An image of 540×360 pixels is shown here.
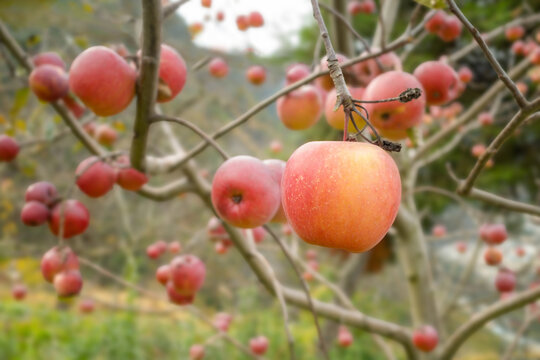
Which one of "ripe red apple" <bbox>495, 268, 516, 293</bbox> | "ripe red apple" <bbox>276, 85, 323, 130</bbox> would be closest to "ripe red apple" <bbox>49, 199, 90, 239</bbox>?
"ripe red apple" <bbox>276, 85, 323, 130</bbox>

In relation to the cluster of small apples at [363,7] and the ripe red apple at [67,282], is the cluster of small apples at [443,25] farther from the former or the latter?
the ripe red apple at [67,282]

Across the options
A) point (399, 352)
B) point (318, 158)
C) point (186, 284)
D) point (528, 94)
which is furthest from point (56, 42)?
point (399, 352)

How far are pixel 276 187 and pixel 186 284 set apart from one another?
1.68 ft

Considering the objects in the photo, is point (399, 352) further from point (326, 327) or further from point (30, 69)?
Result: point (30, 69)

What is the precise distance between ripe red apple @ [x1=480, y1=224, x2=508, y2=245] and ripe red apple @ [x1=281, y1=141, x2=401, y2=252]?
4.15ft

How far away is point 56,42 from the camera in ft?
11.7

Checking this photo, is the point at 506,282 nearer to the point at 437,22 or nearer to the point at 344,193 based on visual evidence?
the point at 437,22

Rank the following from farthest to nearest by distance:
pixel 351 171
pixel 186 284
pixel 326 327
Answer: pixel 326 327 → pixel 186 284 → pixel 351 171

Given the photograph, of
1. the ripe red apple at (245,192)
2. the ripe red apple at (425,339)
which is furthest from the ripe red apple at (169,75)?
the ripe red apple at (425,339)

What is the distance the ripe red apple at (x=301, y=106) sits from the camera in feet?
3.27

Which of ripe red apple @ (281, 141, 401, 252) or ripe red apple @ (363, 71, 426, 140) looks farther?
ripe red apple @ (363, 71, 426, 140)

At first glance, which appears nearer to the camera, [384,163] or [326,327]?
[384,163]

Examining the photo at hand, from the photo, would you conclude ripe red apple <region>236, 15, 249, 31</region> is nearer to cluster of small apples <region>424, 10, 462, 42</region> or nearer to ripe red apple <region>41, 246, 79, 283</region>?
cluster of small apples <region>424, 10, 462, 42</region>

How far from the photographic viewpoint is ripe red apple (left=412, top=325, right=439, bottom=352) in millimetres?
1362
